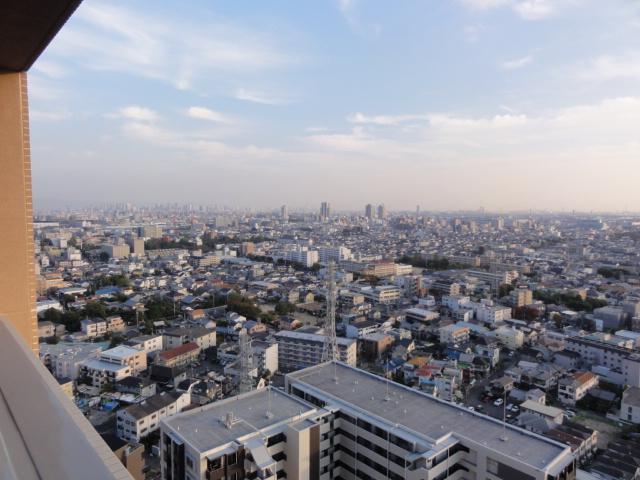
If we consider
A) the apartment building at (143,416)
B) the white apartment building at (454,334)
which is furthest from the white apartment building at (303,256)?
the apartment building at (143,416)

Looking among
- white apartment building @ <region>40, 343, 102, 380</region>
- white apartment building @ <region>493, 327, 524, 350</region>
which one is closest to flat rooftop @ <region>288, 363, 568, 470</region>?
white apartment building @ <region>40, 343, 102, 380</region>

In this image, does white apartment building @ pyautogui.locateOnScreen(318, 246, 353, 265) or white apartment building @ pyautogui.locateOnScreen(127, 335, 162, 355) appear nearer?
white apartment building @ pyautogui.locateOnScreen(127, 335, 162, 355)

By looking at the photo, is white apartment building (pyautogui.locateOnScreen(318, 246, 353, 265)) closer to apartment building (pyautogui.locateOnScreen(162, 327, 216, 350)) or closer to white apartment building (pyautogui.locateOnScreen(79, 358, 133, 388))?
apartment building (pyautogui.locateOnScreen(162, 327, 216, 350))

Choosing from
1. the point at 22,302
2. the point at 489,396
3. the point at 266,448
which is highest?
the point at 22,302

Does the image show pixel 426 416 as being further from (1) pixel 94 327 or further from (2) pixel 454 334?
(1) pixel 94 327

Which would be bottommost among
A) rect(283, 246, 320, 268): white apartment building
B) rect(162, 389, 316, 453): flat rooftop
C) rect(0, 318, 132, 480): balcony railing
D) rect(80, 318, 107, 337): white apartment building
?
rect(80, 318, 107, 337): white apartment building

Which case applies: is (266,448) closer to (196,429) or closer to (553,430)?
(196,429)

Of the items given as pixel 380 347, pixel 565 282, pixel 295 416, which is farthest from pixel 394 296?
pixel 295 416

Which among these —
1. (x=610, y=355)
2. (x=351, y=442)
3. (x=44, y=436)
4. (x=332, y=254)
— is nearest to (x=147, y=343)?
(x=351, y=442)
